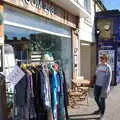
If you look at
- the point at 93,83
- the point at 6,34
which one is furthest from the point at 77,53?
the point at 6,34

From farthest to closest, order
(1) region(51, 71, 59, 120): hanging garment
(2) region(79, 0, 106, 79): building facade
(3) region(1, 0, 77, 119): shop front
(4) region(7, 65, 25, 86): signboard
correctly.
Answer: (2) region(79, 0, 106, 79): building facade < (3) region(1, 0, 77, 119): shop front < (1) region(51, 71, 59, 120): hanging garment < (4) region(7, 65, 25, 86): signboard

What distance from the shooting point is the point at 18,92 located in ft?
21.0

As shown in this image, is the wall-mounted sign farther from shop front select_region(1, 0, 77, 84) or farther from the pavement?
the pavement

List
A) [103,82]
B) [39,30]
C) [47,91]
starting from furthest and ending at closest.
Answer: [39,30] < [103,82] < [47,91]

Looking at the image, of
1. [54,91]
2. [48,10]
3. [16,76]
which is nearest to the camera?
[16,76]

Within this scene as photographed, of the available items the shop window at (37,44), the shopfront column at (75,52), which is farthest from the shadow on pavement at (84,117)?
the shopfront column at (75,52)

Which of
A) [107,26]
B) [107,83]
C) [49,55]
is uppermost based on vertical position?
[107,26]

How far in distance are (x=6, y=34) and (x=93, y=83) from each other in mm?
3241

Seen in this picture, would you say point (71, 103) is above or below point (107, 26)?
below

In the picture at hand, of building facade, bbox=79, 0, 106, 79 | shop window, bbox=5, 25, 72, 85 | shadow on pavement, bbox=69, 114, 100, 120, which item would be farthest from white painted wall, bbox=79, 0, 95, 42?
shadow on pavement, bbox=69, 114, 100, 120

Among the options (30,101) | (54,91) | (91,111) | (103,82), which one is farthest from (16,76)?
(91,111)

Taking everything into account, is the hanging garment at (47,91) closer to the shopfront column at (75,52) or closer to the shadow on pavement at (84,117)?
the shadow on pavement at (84,117)

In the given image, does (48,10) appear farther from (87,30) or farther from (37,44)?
(87,30)

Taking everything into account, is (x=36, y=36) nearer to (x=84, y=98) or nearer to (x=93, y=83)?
(x=93, y=83)
